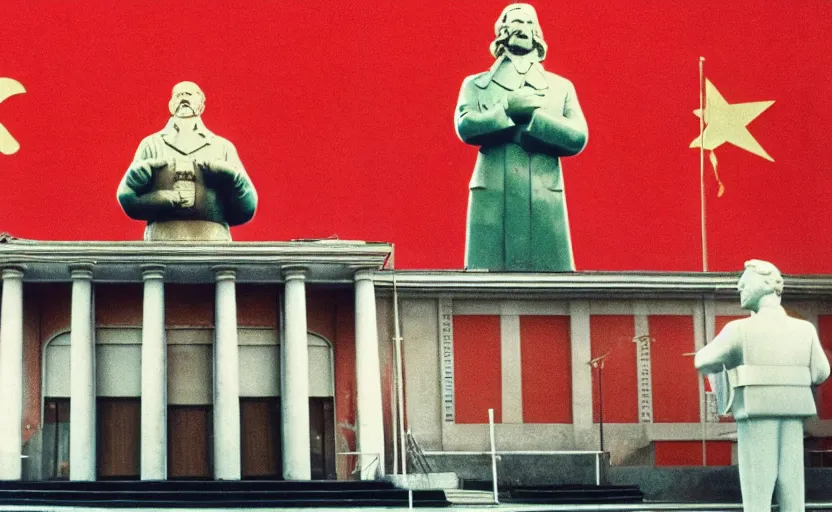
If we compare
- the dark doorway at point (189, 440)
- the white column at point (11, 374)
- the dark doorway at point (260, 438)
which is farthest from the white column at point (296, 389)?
the white column at point (11, 374)

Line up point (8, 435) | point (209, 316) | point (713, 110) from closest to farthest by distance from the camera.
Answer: point (8, 435), point (209, 316), point (713, 110)

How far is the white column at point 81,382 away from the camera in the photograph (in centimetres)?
2419

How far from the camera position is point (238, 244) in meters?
24.5

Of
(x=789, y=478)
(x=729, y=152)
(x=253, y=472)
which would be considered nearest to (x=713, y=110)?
(x=729, y=152)

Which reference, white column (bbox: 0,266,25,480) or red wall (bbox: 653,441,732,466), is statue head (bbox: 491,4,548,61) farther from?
white column (bbox: 0,266,25,480)

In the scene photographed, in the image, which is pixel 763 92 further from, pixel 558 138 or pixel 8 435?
Answer: pixel 8 435

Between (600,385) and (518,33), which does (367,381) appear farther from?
(518,33)

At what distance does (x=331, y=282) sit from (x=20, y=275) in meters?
4.54

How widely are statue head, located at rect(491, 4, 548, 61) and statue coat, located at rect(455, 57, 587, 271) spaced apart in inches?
10.2

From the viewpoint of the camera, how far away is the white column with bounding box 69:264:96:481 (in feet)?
79.4

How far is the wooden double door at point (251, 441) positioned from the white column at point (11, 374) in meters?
2.32

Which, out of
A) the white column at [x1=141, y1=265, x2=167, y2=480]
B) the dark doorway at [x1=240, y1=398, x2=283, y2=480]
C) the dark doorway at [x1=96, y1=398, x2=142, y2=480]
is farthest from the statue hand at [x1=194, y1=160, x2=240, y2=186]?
the dark doorway at [x1=96, y1=398, x2=142, y2=480]

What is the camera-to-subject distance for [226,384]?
24.5 m

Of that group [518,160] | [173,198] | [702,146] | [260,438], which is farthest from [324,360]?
[702,146]
